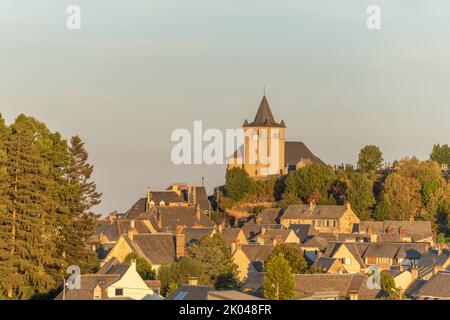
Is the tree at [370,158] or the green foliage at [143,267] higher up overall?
the tree at [370,158]

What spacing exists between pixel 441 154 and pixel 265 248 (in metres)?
75.1

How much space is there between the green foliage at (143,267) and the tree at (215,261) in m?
3.18

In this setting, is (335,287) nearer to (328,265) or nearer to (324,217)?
(328,265)

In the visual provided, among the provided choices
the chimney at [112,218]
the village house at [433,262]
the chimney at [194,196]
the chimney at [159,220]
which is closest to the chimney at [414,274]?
the village house at [433,262]

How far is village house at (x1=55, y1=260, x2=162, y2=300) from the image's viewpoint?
46.7 metres

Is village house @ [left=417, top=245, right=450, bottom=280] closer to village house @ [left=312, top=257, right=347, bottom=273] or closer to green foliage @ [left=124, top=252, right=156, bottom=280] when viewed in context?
village house @ [left=312, top=257, right=347, bottom=273]

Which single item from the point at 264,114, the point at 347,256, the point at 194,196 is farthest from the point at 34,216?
the point at 264,114

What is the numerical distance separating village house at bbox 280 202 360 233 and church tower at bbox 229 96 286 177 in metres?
23.1

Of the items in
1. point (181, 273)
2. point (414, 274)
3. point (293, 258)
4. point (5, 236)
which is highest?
point (5, 236)

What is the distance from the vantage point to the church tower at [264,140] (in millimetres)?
128750

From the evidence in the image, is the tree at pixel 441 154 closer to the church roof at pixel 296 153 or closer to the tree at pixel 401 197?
the church roof at pixel 296 153

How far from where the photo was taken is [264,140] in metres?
132

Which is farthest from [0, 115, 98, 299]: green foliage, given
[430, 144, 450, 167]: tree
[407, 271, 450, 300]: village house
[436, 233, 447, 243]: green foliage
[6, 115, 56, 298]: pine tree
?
[430, 144, 450, 167]: tree

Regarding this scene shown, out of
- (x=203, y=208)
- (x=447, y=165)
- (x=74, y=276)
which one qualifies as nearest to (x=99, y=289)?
(x=74, y=276)
